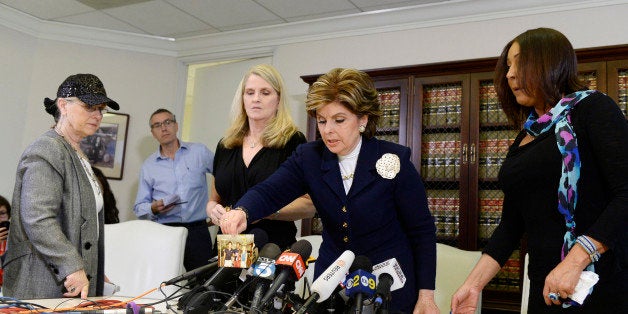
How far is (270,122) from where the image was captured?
7.74ft

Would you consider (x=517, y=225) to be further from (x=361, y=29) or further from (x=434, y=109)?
(x=361, y=29)

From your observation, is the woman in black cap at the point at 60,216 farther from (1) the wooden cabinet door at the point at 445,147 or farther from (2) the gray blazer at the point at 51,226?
(1) the wooden cabinet door at the point at 445,147

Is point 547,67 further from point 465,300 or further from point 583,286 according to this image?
point 465,300

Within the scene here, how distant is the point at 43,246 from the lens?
1.98 m

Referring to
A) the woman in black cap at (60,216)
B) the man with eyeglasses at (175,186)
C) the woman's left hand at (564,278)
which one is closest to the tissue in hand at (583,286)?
the woman's left hand at (564,278)

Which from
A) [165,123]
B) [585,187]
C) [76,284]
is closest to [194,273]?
[76,284]

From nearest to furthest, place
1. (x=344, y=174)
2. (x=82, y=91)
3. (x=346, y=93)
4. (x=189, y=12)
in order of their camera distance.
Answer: (x=346, y=93), (x=344, y=174), (x=82, y=91), (x=189, y=12)

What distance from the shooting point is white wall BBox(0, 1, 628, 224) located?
4492 millimetres

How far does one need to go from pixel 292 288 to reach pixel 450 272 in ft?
3.97

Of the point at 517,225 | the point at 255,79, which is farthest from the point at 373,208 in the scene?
the point at 255,79

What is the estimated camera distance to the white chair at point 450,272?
7.47 ft

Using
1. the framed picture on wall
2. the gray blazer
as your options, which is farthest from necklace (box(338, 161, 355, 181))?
the framed picture on wall

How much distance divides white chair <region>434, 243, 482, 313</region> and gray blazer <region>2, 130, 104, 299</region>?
1.31 meters

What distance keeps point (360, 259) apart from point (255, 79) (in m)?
1.26
